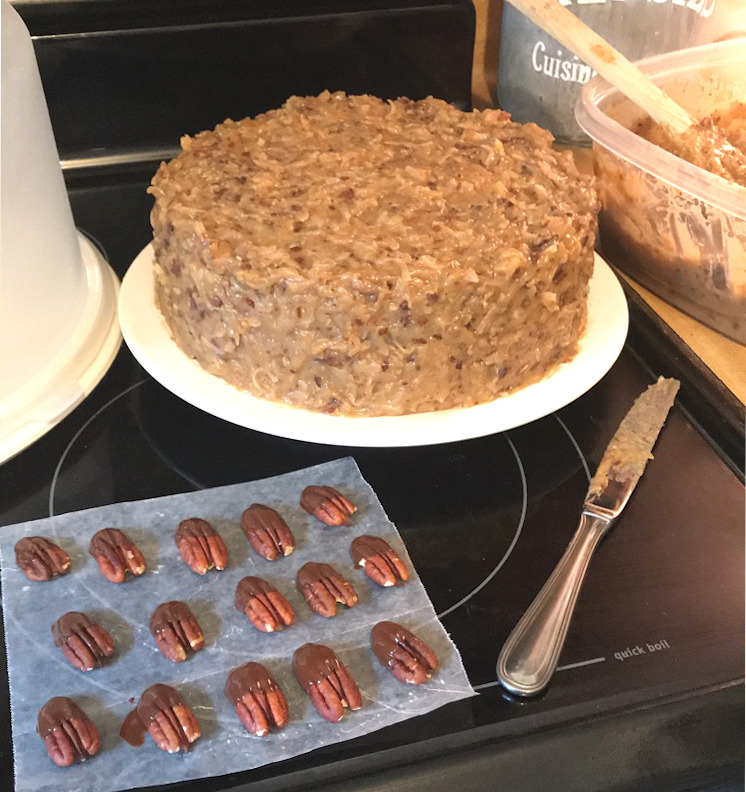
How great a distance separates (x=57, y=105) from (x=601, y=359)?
88cm

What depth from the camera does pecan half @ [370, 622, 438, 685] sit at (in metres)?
0.72

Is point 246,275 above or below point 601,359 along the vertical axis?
above

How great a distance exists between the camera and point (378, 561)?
808 millimetres

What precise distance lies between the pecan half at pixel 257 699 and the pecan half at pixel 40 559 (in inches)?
7.9

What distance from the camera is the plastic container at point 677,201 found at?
1.05m

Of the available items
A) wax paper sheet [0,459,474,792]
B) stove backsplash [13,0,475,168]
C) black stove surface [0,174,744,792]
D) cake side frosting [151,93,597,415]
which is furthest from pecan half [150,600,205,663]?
stove backsplash [13,0,475,168]

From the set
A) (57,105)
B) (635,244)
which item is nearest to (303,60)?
(57,105)

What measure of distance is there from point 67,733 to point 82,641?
0.08 metres

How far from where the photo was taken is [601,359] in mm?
973

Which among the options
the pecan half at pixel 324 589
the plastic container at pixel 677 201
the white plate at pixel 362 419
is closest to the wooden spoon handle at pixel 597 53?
the plastic container at pixel 677 201

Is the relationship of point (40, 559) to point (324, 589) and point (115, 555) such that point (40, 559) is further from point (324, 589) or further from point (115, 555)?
point (324, 589)

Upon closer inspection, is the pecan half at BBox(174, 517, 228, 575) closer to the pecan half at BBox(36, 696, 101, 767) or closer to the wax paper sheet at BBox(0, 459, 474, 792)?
the wax paper sheet at BBox(0, 459, 474, 792)

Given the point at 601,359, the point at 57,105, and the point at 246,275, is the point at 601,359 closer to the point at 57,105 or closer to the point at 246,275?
the point at 246,275

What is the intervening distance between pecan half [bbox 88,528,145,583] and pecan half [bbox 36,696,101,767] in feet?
0.44
